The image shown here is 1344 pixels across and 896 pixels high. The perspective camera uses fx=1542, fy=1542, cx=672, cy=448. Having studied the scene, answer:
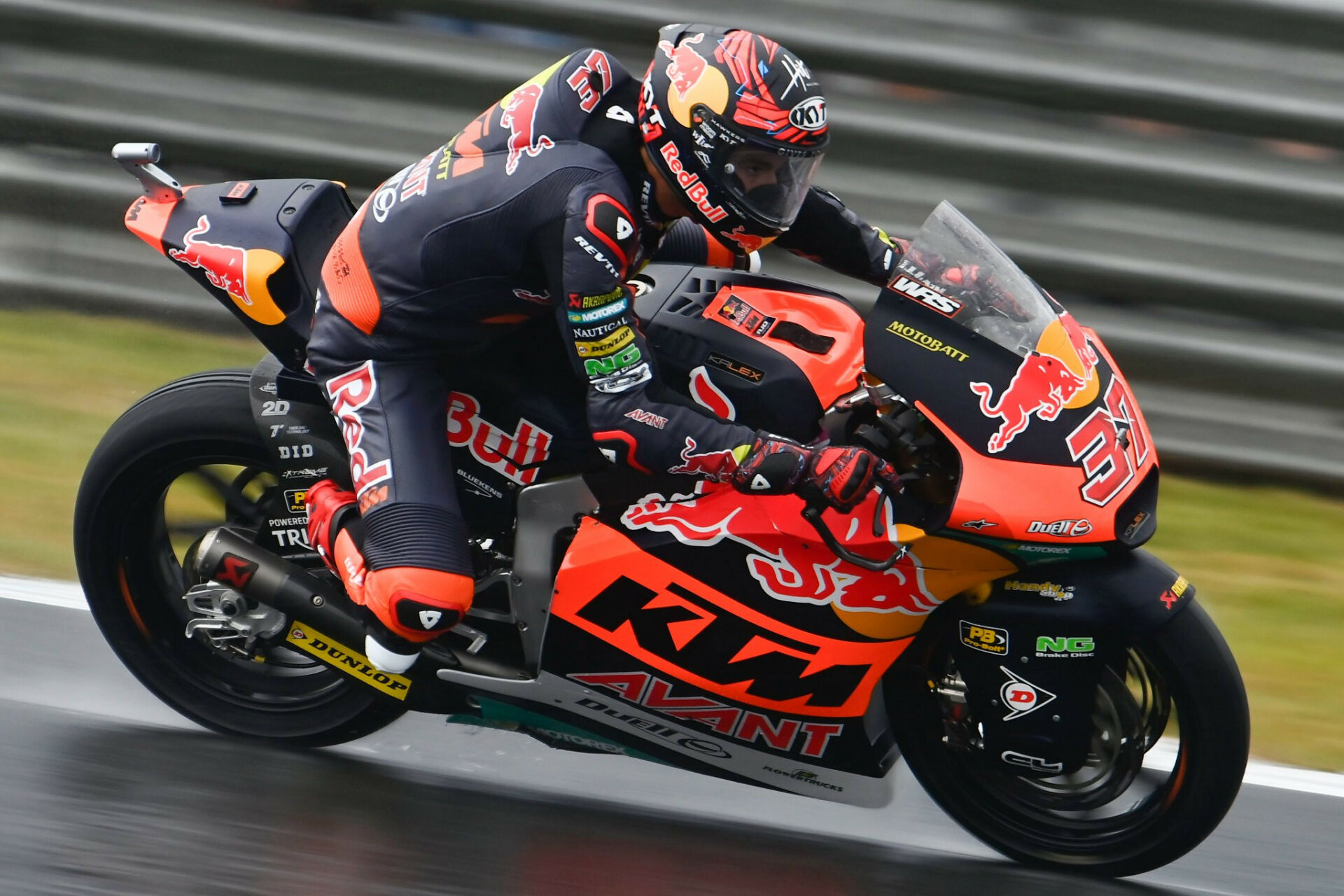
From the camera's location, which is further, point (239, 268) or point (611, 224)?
point (239, 268)

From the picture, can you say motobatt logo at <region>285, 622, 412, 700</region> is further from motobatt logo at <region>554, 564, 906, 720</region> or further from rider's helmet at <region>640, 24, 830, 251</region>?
rider's helmet at <region>640, 24, 830, 251</region>

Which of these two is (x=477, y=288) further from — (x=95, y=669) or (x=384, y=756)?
(x=95, y=669)

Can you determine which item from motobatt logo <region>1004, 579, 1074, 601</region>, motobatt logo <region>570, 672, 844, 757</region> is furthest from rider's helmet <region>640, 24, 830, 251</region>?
motobatt logo <region>570, 672, 844, 757</region>

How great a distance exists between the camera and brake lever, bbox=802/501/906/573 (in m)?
3.13

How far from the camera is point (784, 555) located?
10.7 feet

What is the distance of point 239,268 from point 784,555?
1397mm

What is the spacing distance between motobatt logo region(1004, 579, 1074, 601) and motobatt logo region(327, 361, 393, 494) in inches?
52.8

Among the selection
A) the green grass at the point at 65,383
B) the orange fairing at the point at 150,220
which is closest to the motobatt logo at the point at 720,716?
the orange fairing at the point at 150,220

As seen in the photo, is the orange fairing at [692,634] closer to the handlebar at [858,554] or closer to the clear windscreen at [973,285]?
the handlebar at [858,554]

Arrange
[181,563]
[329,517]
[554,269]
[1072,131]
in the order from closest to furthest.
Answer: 1. [554,269]
2. [329,517]
3. [181,563]
4. [1072,131]

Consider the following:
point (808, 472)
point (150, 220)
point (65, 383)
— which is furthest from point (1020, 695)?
point (65, 383)

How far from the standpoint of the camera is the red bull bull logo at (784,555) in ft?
10.6

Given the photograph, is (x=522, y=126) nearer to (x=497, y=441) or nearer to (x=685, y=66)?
(x=685, y=66)

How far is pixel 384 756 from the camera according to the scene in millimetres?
3842
